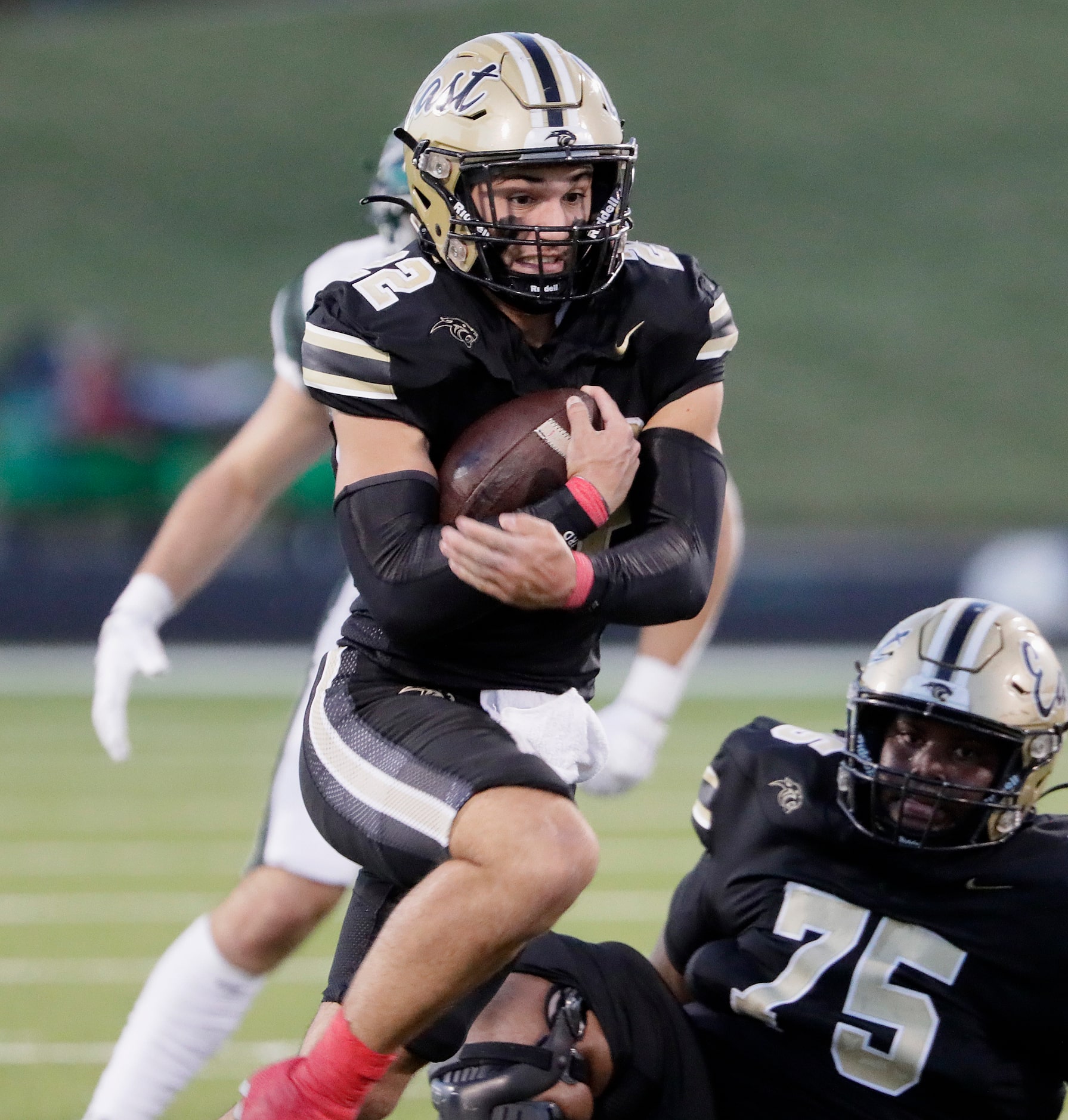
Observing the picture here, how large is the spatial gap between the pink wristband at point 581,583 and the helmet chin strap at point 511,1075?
0.64m

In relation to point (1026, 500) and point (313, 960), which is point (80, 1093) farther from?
point (1026, 500)

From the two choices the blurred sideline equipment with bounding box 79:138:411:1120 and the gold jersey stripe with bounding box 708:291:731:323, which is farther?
the blurred sideline equipment with bounding box 79:138:411:1120

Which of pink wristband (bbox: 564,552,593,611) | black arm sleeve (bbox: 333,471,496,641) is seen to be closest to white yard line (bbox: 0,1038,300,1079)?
black arm sleeve (bbox: 333,471,496,641)

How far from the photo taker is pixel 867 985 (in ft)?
8.92

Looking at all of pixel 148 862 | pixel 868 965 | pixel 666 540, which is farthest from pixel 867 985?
pixel 148 862

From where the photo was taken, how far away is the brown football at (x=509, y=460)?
8.57 ft

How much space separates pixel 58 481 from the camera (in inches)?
511

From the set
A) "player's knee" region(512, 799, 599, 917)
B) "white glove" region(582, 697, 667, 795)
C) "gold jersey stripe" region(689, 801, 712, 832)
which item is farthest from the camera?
"white glove" region(582, 697, 667, 795)

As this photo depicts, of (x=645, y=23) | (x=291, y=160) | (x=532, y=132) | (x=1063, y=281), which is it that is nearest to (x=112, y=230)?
(x=291, y=160)

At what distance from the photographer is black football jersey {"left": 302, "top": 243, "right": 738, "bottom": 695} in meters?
2.62

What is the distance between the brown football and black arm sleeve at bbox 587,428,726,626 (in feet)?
Result: 0.47

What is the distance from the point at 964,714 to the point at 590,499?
0.63 m

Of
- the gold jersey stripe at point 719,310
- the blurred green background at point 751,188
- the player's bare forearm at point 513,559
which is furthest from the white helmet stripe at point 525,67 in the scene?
the blurred green background at point 751,188

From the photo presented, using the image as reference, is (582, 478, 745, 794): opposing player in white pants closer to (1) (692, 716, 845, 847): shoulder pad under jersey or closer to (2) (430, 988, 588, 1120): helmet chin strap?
(1) (692, 716, 845, 847): shoulder pad under jersey
